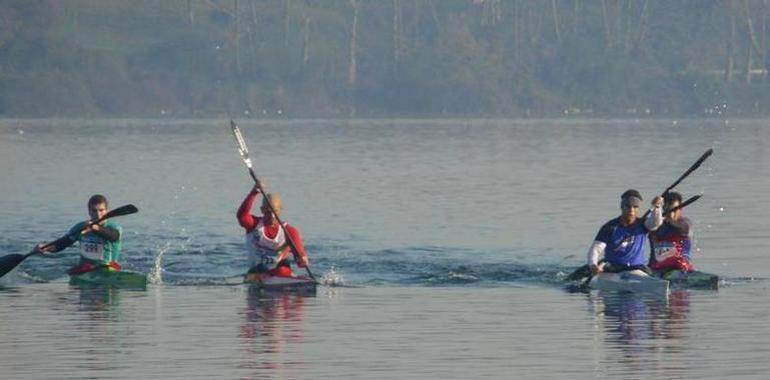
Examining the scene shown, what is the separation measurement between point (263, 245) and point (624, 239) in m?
5.50

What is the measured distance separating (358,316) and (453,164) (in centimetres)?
4673

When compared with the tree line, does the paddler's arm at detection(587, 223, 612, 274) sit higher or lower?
lower

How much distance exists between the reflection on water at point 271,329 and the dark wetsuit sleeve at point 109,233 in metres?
2.29

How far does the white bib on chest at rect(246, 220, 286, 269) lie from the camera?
97.7ft

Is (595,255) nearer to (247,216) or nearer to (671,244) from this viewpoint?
(671,244)

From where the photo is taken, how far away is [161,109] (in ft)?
434

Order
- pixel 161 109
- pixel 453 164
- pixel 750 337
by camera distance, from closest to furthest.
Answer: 1. pixel 750 337
2. pixel 453 164
3. pixel 161 109

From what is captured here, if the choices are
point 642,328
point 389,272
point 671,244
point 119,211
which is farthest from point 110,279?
point 642,328

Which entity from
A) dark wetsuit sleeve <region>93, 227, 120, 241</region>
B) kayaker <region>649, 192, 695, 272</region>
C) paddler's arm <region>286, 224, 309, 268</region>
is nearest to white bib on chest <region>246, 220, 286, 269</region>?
paddler's arm <region>286, 224, 309, 268</region>

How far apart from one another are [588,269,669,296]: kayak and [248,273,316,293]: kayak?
4374 millimetres

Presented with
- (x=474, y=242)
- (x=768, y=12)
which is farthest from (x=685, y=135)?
(x=474, y=242)

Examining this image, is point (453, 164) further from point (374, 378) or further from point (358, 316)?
point (374, 378)

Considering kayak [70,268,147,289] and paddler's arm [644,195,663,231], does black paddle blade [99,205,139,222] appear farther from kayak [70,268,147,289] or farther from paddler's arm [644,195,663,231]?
paddler's arm [644,195,663,231]

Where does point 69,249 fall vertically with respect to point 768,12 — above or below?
below
